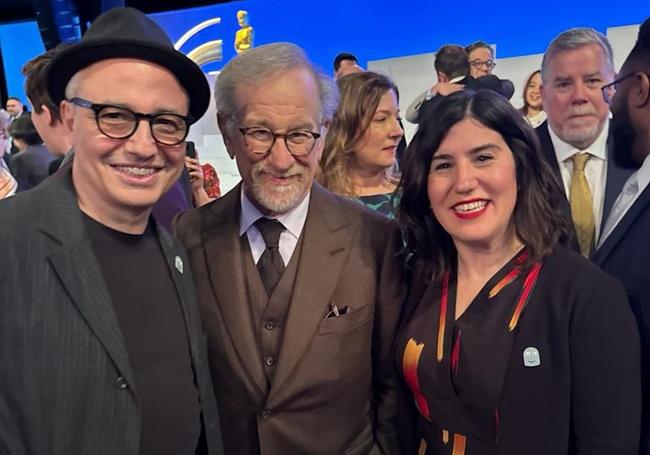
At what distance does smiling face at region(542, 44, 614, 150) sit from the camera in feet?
6.56

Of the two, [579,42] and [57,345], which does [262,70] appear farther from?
[579,42]

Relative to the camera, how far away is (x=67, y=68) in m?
1.35

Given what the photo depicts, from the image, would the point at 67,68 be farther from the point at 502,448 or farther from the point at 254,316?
the point at 502,448

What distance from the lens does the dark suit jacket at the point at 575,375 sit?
1.30m

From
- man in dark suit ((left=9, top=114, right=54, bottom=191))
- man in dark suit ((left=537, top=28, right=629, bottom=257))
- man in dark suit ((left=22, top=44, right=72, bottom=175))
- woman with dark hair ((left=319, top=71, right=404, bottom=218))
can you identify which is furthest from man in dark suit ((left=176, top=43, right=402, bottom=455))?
man in dark suit ((left=9, top=114, right=54, bottom=191))

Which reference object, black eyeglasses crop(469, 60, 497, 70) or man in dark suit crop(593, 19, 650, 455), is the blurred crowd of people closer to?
man in dark suit crop(593, 19, 650, 455)

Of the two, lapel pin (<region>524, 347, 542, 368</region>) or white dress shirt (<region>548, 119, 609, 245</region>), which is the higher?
white dress shirt (<region>548, 119, 609, 245</region>)

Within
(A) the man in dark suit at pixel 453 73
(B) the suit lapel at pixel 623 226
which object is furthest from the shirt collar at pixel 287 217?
(A) the man in dark suit at pixel 453 73

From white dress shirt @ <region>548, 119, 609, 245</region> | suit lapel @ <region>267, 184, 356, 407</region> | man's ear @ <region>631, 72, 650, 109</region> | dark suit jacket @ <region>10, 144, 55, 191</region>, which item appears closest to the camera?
man's ear @ <region>631, 72, 650, 109</region>

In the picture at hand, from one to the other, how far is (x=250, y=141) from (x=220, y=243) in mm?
308

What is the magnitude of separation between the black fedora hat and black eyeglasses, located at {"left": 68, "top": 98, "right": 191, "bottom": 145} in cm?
8

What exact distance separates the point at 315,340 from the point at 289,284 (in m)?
0.17

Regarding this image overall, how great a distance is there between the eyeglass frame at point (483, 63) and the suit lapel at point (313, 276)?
275 cm

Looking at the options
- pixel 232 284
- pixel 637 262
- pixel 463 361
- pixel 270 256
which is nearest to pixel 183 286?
pixel 232 284
